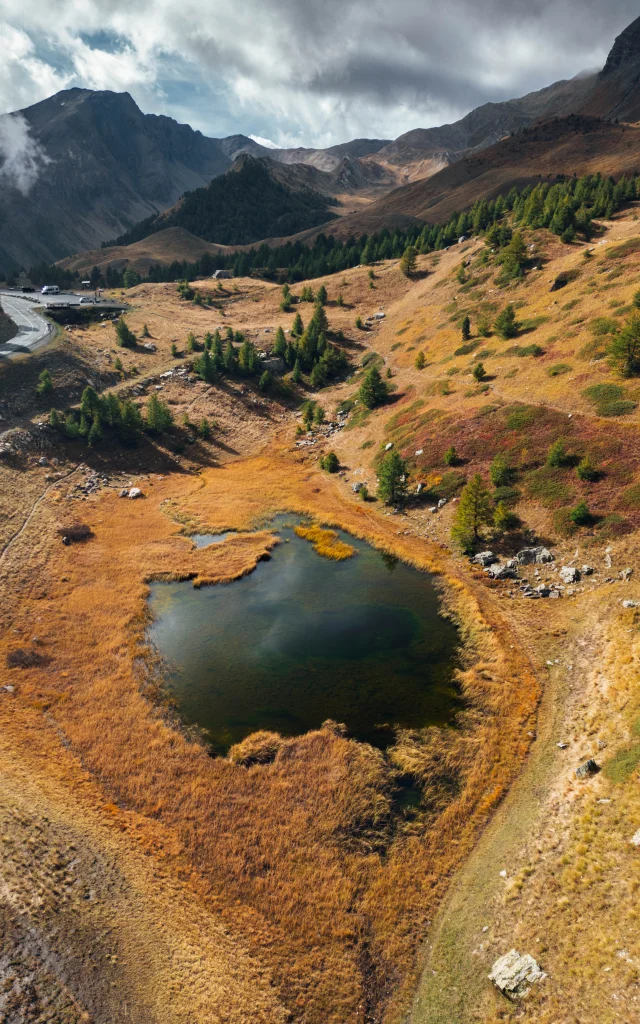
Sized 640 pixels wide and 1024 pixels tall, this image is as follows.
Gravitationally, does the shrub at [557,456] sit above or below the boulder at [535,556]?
above

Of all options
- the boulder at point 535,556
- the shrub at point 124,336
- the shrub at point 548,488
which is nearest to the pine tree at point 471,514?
the boulder at point 535,556

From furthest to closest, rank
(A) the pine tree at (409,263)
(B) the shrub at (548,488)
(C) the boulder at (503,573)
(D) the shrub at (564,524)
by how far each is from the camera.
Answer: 1. (A) the pine tree at (409,263)
2. (B) the shrub at (548,488)
3. (D) the shrub at (564,524)
4. (C) the boulder at (503,573)

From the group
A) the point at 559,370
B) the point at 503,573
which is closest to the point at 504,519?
the point at 503,573

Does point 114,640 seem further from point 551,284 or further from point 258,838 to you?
point 551,284

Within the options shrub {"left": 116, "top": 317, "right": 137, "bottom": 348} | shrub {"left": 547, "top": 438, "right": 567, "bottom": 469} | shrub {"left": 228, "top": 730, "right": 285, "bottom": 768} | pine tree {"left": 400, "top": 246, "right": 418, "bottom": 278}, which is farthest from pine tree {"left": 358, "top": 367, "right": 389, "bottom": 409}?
pine tree {"left": 400, "top": 246, "right": 418, "bottom": 278}

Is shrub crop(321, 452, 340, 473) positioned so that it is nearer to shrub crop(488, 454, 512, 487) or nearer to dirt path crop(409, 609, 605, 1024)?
shrub crop(488, 454, 512, 487)

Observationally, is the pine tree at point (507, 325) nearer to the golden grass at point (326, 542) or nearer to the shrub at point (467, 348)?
the shrub at point (467, 348)
